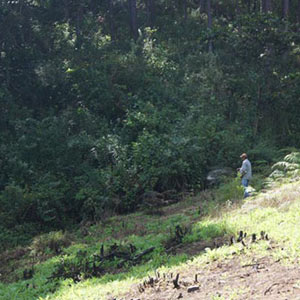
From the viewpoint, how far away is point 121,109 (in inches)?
861

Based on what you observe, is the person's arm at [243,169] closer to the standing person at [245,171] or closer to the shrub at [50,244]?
the standing person at [245,171]

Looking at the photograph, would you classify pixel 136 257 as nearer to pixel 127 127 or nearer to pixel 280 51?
pixel 127 127

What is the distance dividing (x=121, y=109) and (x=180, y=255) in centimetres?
1421

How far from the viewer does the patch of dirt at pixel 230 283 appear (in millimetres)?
5477

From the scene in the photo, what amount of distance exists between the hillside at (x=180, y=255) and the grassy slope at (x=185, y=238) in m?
0.02

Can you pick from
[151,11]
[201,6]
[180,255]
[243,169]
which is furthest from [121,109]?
[201,6]

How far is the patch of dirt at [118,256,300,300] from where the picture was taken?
5.48 metres

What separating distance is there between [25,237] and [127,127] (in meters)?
7.36

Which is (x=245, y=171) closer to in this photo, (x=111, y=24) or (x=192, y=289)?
(x=192, y=289)

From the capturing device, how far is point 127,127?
65.6 feet

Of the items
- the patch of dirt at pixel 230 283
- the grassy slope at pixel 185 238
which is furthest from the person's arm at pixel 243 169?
the patch of dirt at pixel 230 283

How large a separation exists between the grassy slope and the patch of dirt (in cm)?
32

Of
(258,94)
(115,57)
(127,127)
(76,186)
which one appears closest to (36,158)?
(76,186)

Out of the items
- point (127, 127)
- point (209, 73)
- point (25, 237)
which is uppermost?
point (209, 73)
